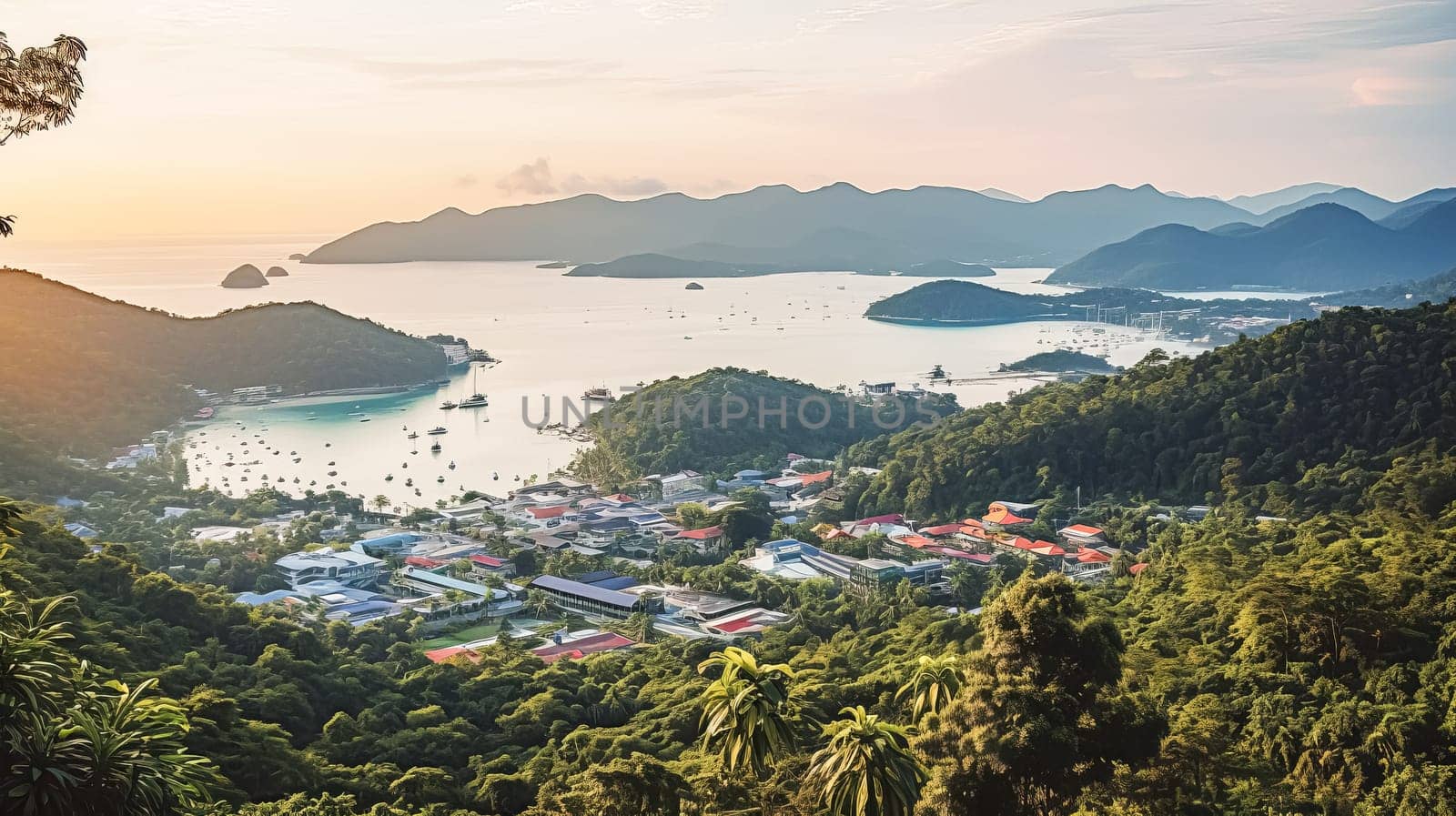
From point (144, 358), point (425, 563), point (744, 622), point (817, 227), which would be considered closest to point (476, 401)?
point (144, 358)

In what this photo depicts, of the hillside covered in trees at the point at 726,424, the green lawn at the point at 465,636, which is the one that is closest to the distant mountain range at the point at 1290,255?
the hillside covered in trees at the point at 726,424

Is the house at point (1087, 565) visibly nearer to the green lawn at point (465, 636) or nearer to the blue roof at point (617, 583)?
the blue roof at point (617, 583)

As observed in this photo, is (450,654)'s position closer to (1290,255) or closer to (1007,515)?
(1007,515)

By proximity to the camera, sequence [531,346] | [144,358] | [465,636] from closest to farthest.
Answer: [465,636], [144,358], [531,346]

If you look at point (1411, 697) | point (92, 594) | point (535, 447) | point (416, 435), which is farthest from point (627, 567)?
point (416, 435)

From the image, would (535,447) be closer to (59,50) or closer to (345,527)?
(345,527)

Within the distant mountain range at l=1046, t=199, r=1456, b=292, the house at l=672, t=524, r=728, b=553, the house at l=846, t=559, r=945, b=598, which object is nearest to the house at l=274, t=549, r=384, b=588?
the house at l=672, t=524, r=728, b=553
